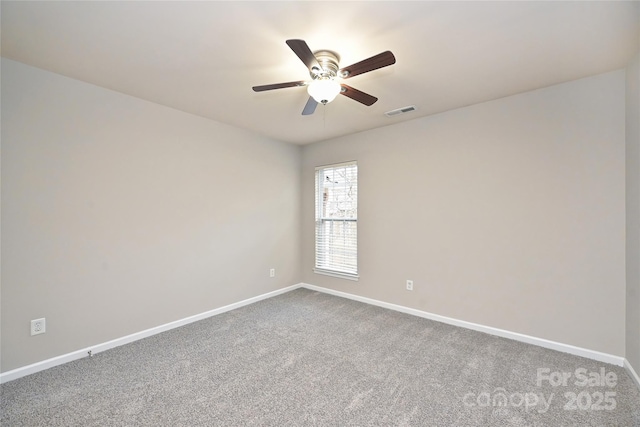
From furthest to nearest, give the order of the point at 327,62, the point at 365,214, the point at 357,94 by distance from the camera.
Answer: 1. the point at 365,214
2. the point at 357,94
3. the point at 327,62

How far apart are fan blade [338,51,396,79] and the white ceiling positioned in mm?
232

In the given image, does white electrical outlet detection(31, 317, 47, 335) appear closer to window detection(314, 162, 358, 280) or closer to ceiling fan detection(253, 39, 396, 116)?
ceiling fan detection(253, 39, 396, 116)

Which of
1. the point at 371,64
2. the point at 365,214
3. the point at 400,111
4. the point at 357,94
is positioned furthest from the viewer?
the point at 365,214

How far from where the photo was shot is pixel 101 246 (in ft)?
8.56

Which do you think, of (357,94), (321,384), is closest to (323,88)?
(357,94)

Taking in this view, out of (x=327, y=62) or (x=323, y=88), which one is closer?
(x=323, y=88)

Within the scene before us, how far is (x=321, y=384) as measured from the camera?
82.0 inches

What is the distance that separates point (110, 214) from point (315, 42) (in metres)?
2.44

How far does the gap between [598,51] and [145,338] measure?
183 inches

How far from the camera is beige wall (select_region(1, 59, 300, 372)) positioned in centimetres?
220

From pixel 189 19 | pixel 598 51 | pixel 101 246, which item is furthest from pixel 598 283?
pixel 101 246

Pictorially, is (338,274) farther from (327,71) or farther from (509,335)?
(327,71)

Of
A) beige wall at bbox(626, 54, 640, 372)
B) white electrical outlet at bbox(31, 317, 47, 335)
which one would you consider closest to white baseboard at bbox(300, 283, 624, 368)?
beige wall at bbox(626, 54, 640, 372)

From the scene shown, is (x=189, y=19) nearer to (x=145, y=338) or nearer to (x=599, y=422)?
(x=145, y=338)
